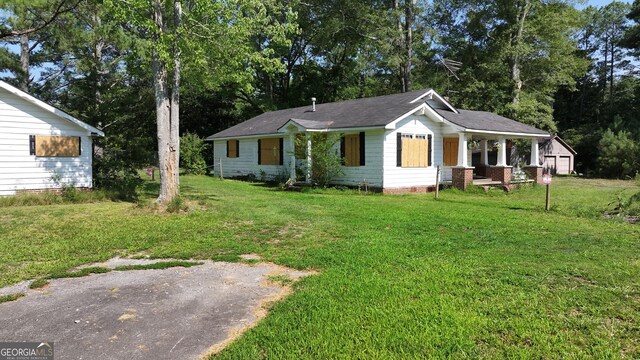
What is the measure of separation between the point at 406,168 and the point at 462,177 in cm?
250

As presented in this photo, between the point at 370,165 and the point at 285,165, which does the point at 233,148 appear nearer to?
the point at 285,165

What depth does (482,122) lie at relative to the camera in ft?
69.8

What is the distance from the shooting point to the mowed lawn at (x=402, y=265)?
3537mm

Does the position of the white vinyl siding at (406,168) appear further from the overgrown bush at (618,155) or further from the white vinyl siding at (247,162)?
the overgrown bush at (618,155)

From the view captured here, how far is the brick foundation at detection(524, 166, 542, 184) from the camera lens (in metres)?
22.2

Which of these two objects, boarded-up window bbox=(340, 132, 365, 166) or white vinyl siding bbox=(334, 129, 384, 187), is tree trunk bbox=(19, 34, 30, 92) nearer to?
boarded-up window bbox=(340, 132, 365, 166)

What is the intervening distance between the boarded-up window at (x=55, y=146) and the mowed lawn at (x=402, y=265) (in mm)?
2852

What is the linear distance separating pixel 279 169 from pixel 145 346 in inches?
702

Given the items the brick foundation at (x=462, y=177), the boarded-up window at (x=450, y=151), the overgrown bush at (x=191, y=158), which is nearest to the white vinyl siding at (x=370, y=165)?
the brick foundation at (x=462, y=177)

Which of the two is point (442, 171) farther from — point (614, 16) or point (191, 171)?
point (614, 16)

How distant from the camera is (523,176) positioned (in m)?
21.2

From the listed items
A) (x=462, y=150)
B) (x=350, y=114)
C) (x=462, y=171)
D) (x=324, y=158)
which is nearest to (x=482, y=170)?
(x=462, y=150)

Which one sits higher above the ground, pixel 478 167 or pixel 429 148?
pixel 429 148

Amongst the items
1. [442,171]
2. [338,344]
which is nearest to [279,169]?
[442,171]
